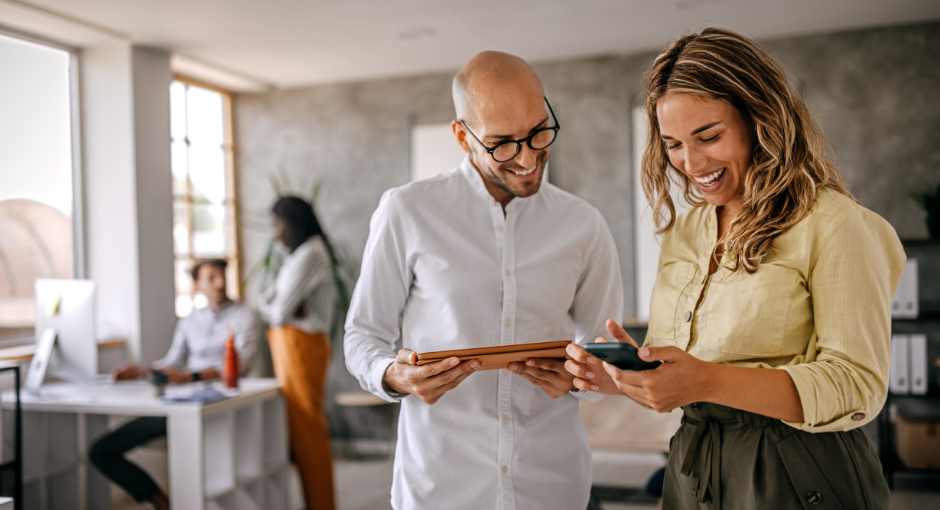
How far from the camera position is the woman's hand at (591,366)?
1145 millimetres

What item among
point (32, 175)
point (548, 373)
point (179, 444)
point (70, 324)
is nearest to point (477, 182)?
point (548, 373)

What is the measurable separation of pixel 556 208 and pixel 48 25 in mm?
3737

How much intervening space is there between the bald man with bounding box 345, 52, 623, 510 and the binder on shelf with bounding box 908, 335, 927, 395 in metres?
3.41

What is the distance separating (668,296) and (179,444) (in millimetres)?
2528

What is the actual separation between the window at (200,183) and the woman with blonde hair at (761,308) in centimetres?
457

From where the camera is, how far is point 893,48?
4.56m

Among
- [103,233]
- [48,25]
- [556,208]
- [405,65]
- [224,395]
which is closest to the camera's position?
[556,208]

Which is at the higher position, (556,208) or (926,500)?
(556,208)

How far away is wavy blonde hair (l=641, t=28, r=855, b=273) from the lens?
1.13 m

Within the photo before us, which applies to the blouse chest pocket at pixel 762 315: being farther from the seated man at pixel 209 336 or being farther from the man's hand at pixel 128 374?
the man's hand at pixel 128 374

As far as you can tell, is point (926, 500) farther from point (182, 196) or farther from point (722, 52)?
point (182, 196)

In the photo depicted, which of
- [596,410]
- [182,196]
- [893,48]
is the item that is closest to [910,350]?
[893,48]

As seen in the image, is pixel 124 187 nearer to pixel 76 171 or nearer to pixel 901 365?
pixel 76 171

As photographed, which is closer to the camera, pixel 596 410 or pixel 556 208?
pixel 556 208
